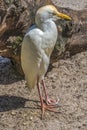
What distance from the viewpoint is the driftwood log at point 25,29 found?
416cm

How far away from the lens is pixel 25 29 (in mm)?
4355

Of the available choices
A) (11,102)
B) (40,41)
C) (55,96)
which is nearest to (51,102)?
(55,96)

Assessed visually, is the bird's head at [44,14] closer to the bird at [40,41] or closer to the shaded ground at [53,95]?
the bird at [40,41]

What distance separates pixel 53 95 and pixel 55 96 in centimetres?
3

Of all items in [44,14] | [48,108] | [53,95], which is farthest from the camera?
[53,95]

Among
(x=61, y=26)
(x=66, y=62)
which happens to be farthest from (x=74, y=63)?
(x=61, y=26)

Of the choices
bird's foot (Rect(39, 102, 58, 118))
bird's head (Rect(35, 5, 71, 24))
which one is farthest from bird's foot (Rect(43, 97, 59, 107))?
bird's head (Rect(35, 5, 71, 24))

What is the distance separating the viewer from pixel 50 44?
383 centimetres

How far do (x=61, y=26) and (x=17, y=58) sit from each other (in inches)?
23.1

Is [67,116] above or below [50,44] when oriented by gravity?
below

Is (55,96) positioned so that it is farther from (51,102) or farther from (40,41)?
(40,41)

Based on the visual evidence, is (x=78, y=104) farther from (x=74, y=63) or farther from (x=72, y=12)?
(x=72, y=12)

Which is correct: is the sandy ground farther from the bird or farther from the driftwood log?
the bird

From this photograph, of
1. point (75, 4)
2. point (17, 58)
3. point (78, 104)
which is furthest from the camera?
point (75, 4)
